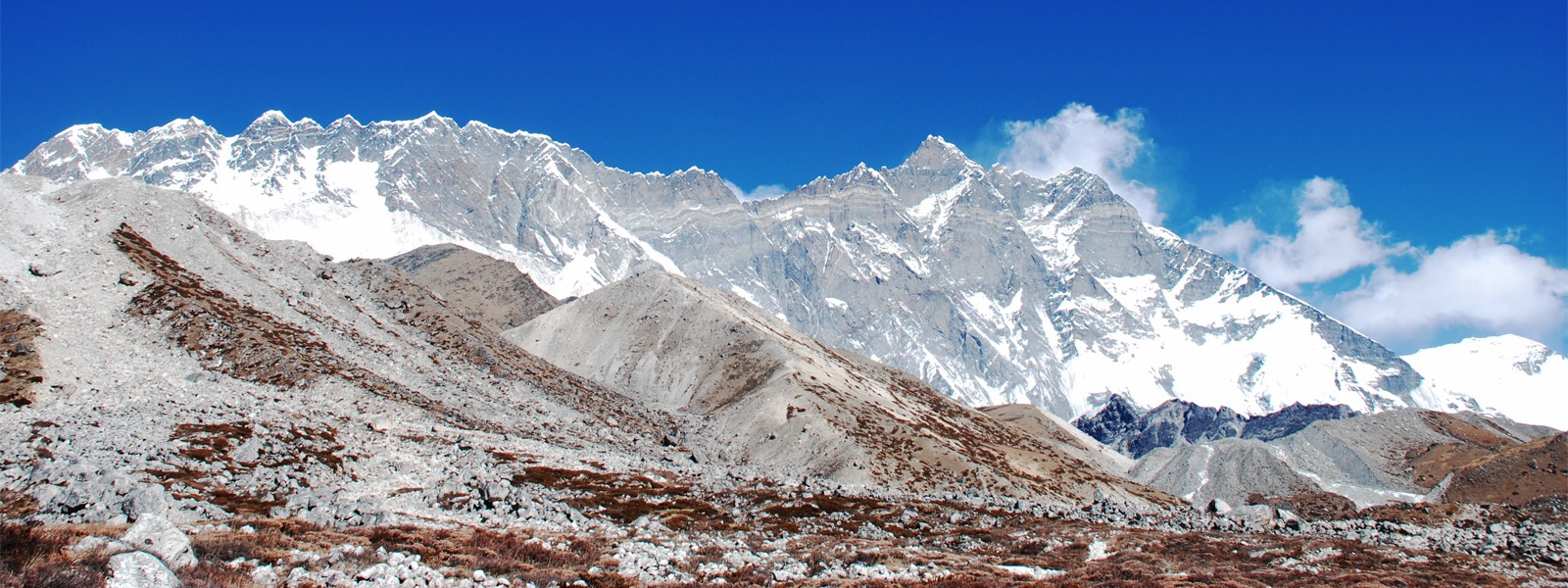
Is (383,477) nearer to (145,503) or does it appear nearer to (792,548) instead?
(145,503)

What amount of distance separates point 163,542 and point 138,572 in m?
2.56

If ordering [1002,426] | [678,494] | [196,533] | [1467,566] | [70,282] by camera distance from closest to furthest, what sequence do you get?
1. [196,533]
2. [1467,566]
3. [678,494]
4. [70,282]
5. [1002,426]

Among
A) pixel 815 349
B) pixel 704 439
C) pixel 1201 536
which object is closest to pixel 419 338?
pixel 704 439

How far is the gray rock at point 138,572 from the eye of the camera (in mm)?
19125

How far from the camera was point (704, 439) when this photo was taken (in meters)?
130

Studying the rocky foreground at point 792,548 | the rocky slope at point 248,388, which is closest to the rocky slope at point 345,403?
the rocky slope at point 248,388

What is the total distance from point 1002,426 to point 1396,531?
131 m

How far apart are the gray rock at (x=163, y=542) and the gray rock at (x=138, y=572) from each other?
127 cm

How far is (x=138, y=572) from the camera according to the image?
19.5m

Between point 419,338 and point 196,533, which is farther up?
point 419,338

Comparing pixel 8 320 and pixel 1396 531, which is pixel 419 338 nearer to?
pixel 8 320

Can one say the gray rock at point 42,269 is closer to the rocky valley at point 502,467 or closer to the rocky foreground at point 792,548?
the rocky valley at point 502,467

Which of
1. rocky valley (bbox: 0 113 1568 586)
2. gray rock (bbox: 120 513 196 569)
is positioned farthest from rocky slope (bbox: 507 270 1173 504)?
gray rock (bbox: 120 513 196 569)

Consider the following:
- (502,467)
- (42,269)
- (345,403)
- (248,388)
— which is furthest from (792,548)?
(42,269)
